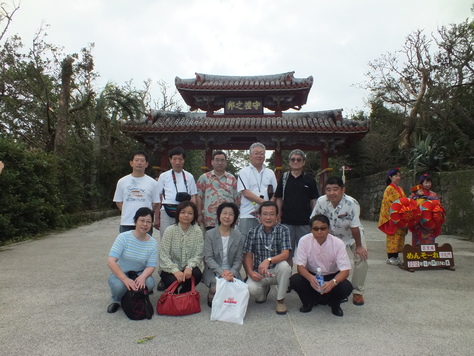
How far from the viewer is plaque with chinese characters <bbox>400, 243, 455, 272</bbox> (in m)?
4.93

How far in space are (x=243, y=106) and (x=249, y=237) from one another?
29.5ft

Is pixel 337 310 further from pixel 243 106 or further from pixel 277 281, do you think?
pixel 243 106

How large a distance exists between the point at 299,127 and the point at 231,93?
Result: 2888mm

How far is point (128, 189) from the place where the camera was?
395 centimetres

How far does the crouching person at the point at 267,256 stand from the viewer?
3281 mm

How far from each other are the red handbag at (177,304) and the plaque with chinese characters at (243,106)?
30.8 feet

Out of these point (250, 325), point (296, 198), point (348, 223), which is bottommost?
point (250, 325)

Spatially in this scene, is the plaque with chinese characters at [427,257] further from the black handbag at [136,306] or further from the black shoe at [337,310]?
the black handbag at [136,306]

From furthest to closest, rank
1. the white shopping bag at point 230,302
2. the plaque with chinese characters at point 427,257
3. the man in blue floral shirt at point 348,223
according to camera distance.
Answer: the plaque with chinese characters at point 427,257 → the man in blue floral shirt at point 348,223 → the white shopping bag at point 230,302

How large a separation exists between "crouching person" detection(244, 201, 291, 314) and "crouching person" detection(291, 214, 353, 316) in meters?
0.14

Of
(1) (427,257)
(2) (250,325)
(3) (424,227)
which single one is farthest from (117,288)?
(3) (424,227)

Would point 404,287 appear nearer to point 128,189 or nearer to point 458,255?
point 458,255

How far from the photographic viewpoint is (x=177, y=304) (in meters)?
3.07

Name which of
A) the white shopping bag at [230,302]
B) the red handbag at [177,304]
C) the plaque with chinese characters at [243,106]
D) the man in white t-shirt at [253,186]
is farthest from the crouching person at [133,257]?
the plaque with chinese characters at [243,106]
